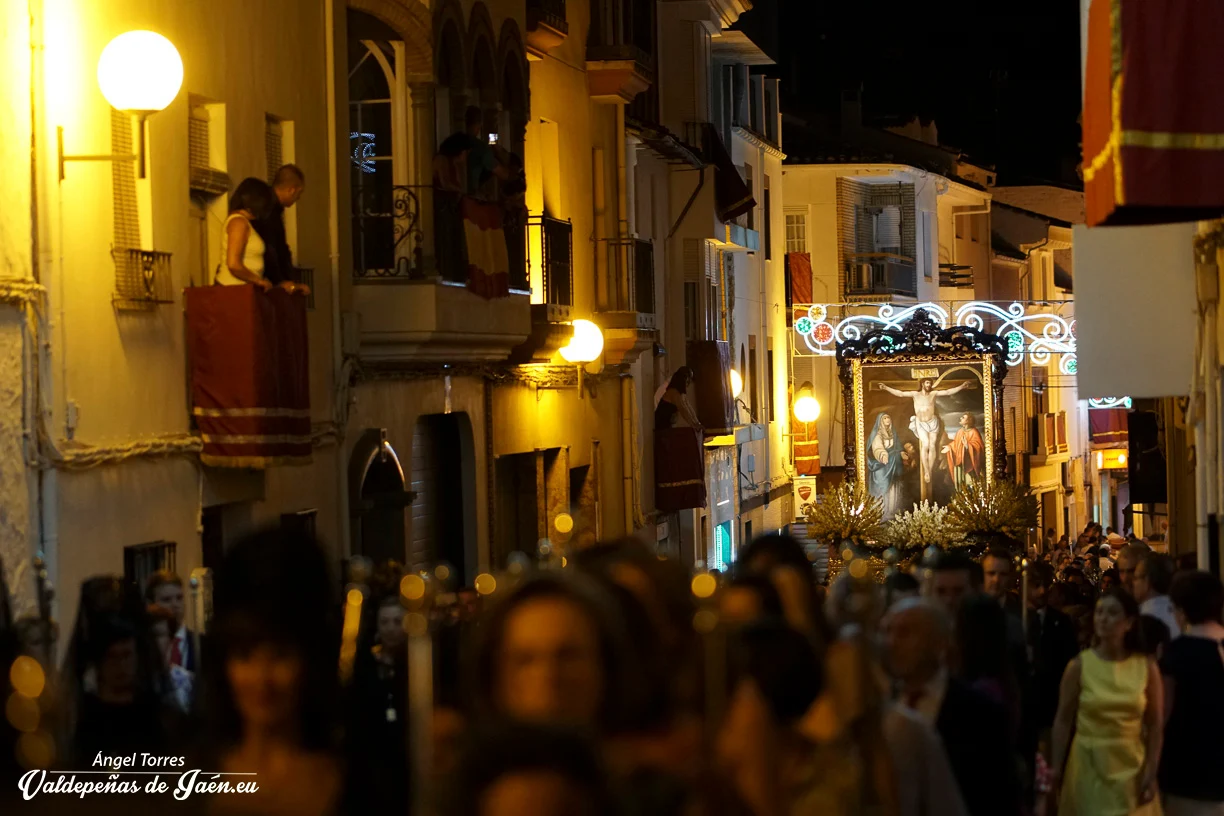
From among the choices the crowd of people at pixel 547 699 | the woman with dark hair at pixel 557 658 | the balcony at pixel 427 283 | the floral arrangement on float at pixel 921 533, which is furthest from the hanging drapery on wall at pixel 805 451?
the woman with dark hair at pixel 557 658

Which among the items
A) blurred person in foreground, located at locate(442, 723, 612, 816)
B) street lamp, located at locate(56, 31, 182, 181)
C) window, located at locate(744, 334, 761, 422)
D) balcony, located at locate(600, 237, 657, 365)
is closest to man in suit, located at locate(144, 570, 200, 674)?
street lamp, located at locate(56, 31, 182, 181)

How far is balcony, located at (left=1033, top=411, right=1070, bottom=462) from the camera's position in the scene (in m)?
57.6

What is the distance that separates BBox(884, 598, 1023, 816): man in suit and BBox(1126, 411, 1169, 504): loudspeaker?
2522 centimetres

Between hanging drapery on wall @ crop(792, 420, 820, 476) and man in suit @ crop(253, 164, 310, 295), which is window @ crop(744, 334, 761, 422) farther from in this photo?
man in suit @ crop(253, 164, 310, 295)

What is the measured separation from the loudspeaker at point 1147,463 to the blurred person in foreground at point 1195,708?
70.9ft

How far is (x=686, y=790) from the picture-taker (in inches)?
180

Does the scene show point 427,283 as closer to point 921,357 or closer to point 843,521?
point 843,521

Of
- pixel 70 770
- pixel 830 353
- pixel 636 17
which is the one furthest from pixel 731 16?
pixel 70 770

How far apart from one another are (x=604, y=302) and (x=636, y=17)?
492cm

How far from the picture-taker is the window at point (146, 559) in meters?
12.8

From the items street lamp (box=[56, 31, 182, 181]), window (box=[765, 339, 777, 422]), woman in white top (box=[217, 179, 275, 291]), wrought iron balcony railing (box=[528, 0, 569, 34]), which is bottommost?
window (box=[765, 339, 777, 422])

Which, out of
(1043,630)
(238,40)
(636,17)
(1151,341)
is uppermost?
(636,17)

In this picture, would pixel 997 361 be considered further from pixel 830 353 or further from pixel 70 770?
pixel 70 770

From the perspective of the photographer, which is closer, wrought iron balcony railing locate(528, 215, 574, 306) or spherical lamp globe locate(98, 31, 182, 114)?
spherical lamp globe locate(98, 31, 182, 114)
